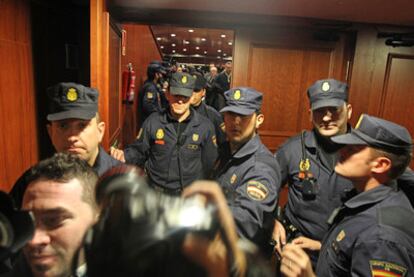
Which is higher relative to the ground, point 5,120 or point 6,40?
point 6,40

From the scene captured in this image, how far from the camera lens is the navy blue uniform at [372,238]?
2.48 feet

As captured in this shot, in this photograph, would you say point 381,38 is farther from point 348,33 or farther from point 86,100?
point 86,100

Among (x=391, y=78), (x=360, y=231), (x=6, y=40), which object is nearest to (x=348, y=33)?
(x=391, y=78)

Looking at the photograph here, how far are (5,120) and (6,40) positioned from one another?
0.35 m

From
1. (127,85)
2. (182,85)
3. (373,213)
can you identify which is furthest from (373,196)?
(127,85)

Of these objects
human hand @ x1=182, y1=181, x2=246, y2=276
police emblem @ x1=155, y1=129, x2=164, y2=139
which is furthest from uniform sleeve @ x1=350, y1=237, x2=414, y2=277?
police emblem @ x1=155, y1=129, x2=164, y2=139

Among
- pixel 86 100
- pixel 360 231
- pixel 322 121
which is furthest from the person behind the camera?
pixel 322 121

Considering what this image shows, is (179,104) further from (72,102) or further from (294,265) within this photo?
(294,265)

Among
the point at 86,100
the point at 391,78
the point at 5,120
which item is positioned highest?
the point at 391,78

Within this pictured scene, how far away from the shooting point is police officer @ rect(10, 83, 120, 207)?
99cm

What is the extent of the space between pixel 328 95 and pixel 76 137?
4.16 feet

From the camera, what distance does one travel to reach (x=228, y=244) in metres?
0.26

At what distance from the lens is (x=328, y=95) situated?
159cm

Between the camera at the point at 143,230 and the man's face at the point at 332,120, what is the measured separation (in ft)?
4.74
